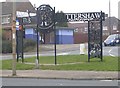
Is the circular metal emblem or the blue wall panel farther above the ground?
the circular metal emblem

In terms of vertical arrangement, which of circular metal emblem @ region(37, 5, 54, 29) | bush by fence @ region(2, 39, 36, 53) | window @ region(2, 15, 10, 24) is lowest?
bush by fence @ region(2, 39, 36, 53)

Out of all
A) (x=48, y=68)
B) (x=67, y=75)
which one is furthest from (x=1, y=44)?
(x=67, y=75)

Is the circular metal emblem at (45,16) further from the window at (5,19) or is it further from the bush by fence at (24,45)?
the window at (5,19)

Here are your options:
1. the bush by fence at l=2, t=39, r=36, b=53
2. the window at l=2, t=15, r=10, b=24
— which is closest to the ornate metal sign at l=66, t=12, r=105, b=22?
the bush by fence at l=2, t=39, r=36, b=53

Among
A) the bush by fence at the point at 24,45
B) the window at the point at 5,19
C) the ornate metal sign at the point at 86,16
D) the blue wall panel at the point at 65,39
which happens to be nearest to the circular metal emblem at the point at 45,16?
the ornate metal sign at the point at 86,16

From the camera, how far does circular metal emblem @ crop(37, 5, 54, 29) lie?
85.9 feet

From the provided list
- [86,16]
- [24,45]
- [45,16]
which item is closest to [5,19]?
[24,45]

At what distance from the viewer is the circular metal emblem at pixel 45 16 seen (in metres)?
26.2

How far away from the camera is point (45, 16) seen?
26.2 m

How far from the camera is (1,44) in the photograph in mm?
49406

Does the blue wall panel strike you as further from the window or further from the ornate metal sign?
the ornate metal sign

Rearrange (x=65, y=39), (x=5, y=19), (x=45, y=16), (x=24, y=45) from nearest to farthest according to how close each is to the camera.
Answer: (x=45, y=16) → (x=24, y=45) → (x=65, y=39) → (x=5, y=19)

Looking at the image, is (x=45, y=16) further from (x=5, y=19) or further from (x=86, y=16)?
(x=5, y=19)

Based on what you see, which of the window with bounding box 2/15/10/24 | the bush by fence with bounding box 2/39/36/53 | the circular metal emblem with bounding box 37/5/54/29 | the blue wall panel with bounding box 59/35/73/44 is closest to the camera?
the circular metal emblem with bounding box 37/5/54/29
